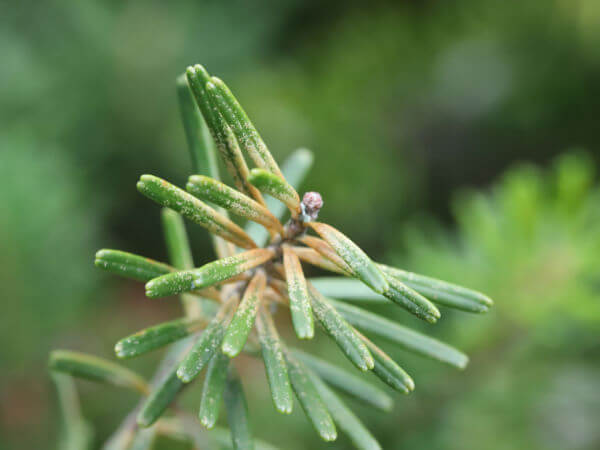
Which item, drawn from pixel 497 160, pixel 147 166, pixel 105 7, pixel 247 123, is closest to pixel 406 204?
pixel 497 160

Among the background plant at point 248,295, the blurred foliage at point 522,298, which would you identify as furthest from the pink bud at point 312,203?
the blurred foliage at point 522,298

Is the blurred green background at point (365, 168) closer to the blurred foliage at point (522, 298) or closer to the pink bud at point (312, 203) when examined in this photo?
the blurred foliage at point (522, 298)

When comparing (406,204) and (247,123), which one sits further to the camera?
(406,204)

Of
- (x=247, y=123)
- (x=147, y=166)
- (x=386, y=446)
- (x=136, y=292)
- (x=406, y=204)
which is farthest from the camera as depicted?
(x=136, y=292)

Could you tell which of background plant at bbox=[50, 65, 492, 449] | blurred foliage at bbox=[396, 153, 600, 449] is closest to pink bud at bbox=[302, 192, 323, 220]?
background plant at bbox=[50, 65, 492, 449]

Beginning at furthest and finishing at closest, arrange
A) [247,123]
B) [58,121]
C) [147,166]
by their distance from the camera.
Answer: [147,166]
[58,121]
[247,123]

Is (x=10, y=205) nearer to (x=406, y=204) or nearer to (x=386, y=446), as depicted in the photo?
(x=386, y=446)

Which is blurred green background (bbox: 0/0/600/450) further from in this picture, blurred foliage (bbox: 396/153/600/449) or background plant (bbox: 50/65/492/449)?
background plant (bbox: 50/65/492/449)
